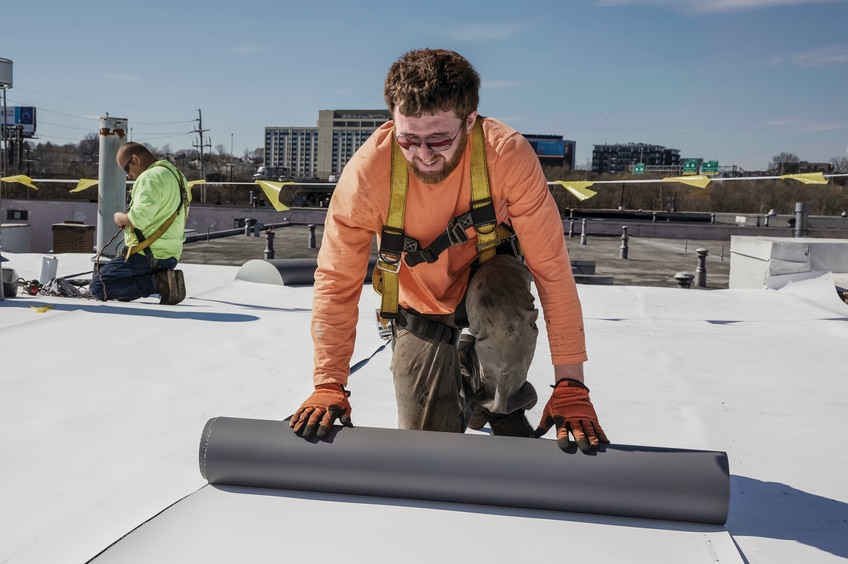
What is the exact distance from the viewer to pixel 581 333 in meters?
2.82

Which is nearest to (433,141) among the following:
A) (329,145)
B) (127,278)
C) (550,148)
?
(127,278)

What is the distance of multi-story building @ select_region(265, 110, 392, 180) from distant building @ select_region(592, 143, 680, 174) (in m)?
65.3

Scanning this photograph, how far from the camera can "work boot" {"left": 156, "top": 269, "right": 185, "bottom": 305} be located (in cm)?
666

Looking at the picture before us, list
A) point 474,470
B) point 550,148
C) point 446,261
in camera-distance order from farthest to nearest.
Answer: point 550,148, point 446,261, point 474,470

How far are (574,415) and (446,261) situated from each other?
0.83 meters

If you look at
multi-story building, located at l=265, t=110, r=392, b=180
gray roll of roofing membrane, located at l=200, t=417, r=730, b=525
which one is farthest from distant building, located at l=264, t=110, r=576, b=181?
gray roll of roofing membrane, located at l=200, t=417, r=730, b=525

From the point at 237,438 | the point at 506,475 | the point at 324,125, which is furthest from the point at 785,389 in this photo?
the point at 324,125


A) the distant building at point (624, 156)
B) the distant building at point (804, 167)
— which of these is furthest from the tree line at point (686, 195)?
the distant building at point (624, 156)

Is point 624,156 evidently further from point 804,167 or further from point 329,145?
point 804,167

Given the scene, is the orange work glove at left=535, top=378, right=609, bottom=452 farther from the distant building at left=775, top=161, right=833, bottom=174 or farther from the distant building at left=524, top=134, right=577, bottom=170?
the distant building at left=775, top=161, right=833, bottom=174

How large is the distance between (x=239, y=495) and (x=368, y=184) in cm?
124

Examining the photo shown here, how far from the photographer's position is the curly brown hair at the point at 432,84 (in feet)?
8.43

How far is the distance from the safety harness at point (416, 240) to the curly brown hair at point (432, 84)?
19 cm

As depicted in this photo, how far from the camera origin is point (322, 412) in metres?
2.71
